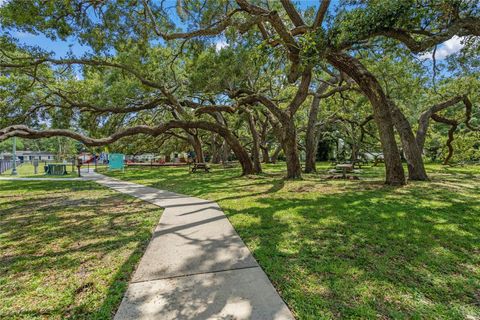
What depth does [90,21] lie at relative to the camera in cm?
775

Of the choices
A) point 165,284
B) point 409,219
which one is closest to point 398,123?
point 409,219

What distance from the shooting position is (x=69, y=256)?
346cm

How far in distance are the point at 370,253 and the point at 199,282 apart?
220cm

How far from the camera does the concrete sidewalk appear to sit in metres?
2.18

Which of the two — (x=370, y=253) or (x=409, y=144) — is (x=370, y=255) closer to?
(x=370, y=253)

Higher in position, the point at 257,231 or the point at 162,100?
the point at 162,100

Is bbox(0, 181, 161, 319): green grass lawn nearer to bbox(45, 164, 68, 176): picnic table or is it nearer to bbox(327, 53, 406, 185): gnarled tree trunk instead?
bbox(327, 53, 406, 185): gnarled tree trunk

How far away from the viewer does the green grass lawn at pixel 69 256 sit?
7.77 ft

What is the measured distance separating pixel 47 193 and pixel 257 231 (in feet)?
27.6

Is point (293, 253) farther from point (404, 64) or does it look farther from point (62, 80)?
point (62, 80)

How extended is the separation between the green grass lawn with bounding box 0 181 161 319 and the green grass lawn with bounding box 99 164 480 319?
166 centimetres

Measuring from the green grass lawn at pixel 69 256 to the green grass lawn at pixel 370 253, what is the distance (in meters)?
1.66

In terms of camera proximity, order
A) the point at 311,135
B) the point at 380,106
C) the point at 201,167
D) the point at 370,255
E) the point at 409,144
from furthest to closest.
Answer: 1. the point at 201,167
2. the point at 311,135
3. the point at 409,144
4. the point at 380,106
5. the point at 370,255

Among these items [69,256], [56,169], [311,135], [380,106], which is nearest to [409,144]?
[380,106]
